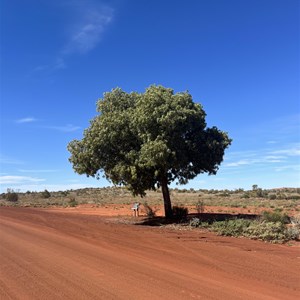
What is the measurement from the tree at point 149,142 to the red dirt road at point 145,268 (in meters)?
7.39

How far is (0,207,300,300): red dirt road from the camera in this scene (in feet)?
26.6

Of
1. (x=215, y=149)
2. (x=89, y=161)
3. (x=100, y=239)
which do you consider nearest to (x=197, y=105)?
(x=215, y=149)

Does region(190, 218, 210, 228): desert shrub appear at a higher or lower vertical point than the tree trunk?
lower

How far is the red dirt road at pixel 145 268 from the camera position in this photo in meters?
8.10

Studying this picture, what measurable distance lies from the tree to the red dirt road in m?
7.39

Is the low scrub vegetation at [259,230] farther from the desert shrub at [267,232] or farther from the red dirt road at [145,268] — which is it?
the red dirt road at [145,268]

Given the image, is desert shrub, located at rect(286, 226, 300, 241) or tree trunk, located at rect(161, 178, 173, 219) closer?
desert shrub, located at rect(286, 226, 300, 241)

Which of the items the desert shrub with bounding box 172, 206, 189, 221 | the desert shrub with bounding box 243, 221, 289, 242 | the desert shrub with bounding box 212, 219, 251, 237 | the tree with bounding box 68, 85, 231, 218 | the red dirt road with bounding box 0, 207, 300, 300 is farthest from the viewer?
the desert shrub with bounding box 172, 206, 189, 221

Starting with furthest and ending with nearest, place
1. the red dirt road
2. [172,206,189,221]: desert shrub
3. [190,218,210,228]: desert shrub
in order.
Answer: [172,206,189,221]: desert shrub, [190,218,210,228]: desert shrub, the red dirt road

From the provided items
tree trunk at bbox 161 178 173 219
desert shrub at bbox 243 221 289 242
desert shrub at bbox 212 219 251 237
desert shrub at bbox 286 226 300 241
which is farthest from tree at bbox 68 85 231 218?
desert shrub at bbox 286 226 300 241

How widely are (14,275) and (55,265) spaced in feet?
4.11

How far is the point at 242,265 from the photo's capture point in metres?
11.1

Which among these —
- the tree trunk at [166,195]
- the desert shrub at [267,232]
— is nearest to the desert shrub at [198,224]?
the desert shrub at [267,232]

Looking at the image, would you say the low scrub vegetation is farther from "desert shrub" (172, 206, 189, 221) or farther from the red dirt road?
"desert shrub" (172, 206, 189, 221)
